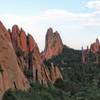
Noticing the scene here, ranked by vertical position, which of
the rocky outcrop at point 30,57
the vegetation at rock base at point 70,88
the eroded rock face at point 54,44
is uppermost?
the eroded rock face at point 54,44

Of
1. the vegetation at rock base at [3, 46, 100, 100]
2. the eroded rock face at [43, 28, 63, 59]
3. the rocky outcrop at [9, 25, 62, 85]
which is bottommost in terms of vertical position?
the vegetation at rock base at [3, 46, 100, 100]

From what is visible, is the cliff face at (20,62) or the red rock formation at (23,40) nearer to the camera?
the cliff face at (20,62)

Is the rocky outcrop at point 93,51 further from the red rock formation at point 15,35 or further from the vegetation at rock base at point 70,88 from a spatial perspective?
the red rock formation at point 15,35

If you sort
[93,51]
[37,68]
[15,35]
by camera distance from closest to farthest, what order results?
[37,68], [15,35], [93,51]

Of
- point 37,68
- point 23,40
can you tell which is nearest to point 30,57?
point 37,68

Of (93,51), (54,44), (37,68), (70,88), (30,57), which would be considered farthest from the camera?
(54,44)

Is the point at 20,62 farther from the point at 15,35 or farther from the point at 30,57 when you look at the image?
the point at 15,35

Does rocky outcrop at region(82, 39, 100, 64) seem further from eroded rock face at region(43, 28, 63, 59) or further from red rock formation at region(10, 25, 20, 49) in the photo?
red rock formation at region(10, 25, 20, 49)

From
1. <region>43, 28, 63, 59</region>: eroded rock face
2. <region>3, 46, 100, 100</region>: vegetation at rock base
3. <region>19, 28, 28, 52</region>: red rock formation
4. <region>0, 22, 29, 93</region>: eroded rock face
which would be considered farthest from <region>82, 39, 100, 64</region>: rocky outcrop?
<region>0, 22, 29, 93</region>: eroded rock face

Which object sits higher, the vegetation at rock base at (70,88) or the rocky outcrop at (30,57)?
the rocky outcrop at (30,57)

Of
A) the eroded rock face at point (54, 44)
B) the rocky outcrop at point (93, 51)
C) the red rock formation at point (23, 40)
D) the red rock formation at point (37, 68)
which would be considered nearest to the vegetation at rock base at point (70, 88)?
the rocky outcrop at point (93, 51)

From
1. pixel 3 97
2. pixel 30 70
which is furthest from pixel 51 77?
pixel 3 97

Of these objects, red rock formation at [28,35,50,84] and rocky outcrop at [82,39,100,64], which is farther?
rocky outcrop at [82,39,100,64]

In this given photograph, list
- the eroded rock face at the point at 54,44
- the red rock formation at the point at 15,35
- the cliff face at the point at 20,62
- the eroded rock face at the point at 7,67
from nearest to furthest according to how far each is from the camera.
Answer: the eroded rock face at the point at 7,67
the cliff face at the point at 20,62
the red rock formation at the point at 15,35
the eroded rock face at the point at 54,44
